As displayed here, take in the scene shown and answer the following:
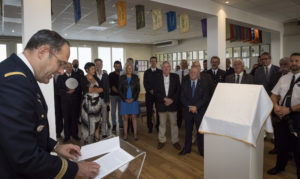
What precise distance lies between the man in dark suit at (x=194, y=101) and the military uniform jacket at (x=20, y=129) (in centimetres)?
280

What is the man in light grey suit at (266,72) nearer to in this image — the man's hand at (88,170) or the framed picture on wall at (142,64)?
the man's hand at (88,170)

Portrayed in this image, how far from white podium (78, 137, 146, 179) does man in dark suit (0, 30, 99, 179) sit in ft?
0.50

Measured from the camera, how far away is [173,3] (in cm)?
442

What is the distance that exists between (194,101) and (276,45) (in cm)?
721

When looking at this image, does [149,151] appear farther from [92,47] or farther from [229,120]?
[92,47]

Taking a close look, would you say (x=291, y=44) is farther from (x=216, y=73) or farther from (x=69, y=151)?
(x=69, y=151)

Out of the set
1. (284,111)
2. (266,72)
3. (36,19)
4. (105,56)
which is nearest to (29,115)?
(36,19)

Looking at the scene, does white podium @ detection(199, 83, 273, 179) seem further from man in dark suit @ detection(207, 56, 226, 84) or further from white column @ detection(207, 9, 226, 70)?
white column @ detection(207, 9, 226, 70)

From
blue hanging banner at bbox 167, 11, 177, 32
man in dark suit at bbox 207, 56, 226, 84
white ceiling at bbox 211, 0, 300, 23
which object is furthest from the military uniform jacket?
white ceiling at bbox 211, 0, 300, 23

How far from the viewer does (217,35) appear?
5.38 metres

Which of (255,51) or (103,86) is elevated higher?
(255,51)

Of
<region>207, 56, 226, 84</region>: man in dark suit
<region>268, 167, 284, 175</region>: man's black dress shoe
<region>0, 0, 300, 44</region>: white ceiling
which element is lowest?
<region>268, 167, 284, 175</region>: man's black dress shoe

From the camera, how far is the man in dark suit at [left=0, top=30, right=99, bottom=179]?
30.6 inches

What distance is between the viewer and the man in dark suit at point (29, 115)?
777mm
